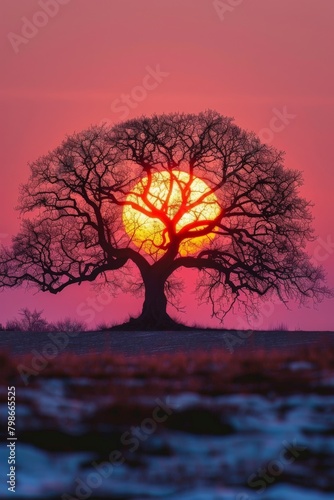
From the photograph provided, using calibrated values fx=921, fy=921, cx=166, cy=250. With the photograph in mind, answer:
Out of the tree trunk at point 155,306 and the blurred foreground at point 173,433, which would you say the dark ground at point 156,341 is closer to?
the tree trunk at point 155,306

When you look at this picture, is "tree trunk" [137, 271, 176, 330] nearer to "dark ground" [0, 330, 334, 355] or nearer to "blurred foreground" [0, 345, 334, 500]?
"dark ground" [0, 330, 334, 355]

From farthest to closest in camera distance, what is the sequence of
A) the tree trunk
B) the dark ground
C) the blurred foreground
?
the tree trunk → the dark ground → the blurred foreground

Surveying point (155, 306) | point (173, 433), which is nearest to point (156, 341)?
point (155, 306)

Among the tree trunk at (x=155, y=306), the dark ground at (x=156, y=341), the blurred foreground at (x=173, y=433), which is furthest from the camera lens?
the tree trunk at (x=155, y=306)

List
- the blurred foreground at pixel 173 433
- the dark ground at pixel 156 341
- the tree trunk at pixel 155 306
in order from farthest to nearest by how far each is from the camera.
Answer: the tree trunk at pixel 155 306, the dark ground at pixel 156 341, the blurred foreground at pixel 173 433

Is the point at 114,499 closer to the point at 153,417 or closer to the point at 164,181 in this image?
the point at 153,417

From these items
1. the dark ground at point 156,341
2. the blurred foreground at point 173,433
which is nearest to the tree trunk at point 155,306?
the dark ground at point 156,341

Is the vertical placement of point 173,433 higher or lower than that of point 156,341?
lower

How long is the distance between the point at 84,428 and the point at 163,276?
27.0m

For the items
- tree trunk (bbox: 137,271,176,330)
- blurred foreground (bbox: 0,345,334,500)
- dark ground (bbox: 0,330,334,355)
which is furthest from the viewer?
tree trunk (bbox: 137,271,176,330)

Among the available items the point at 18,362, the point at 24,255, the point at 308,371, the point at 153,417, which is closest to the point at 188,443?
the point at 153,417

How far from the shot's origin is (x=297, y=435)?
817 centimetres

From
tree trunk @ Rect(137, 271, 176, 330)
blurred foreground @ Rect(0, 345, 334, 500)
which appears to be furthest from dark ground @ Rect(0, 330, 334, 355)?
blurred foreground @ Rect(0, 345, 334, 500)

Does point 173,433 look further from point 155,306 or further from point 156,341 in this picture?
point 155,306
